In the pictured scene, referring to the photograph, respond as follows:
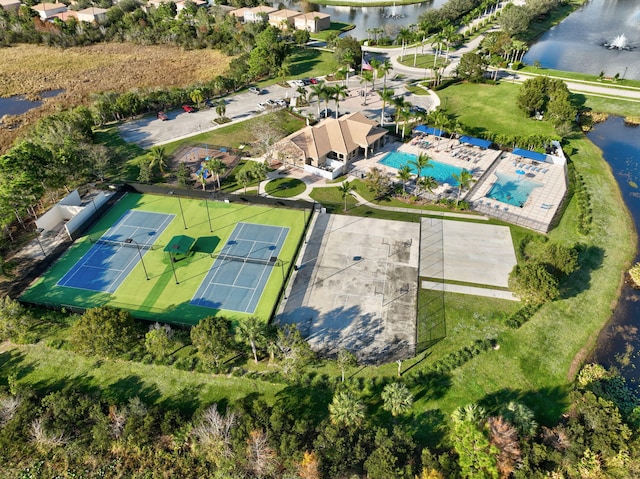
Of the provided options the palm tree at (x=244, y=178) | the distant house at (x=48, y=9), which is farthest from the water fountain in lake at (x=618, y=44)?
the distant house at (x=48, y=9)

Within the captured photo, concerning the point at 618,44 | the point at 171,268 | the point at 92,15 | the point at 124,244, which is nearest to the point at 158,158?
the point at 124,244

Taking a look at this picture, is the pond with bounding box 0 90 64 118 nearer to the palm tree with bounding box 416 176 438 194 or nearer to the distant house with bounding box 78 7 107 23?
the distant house with bounding box 78 7 107 23

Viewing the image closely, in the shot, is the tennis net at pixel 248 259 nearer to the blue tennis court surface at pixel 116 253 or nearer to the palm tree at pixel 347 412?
the blue tennis court surface at pixel 116 253

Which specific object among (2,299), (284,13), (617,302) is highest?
(284,13)

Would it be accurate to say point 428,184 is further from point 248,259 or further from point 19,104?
point 19,104

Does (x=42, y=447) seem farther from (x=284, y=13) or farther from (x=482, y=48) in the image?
(x=284, y=13)

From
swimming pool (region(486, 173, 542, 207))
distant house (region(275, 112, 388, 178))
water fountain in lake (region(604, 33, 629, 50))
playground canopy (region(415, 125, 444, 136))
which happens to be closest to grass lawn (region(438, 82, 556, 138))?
playground canopy (region(415, 125, 444, 136))

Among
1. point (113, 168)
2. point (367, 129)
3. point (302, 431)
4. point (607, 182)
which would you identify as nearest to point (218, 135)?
point (113, 168)
